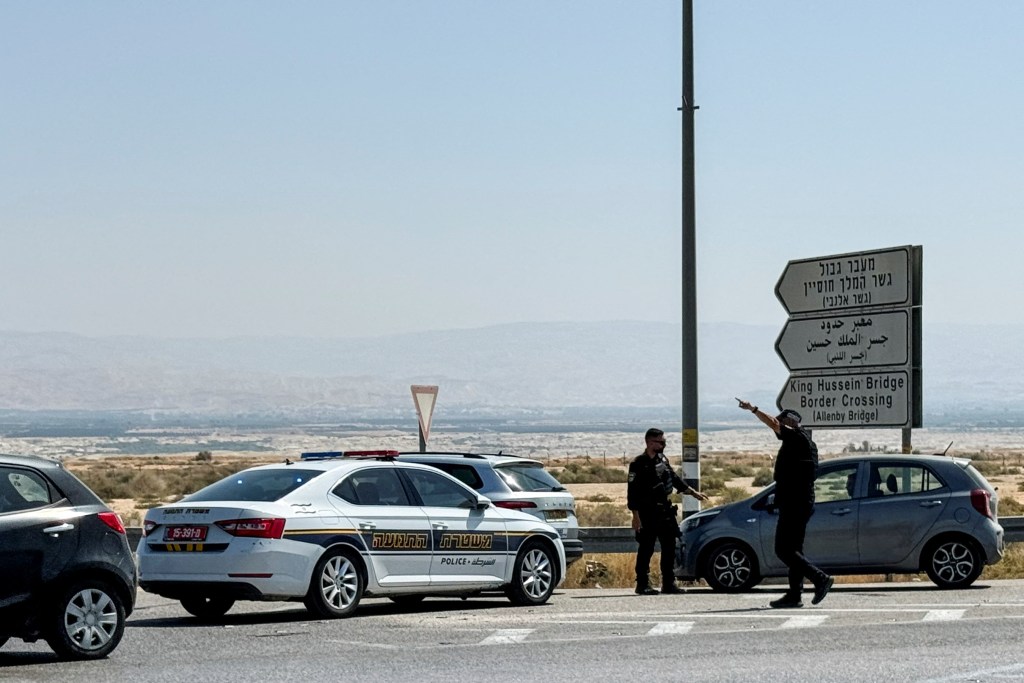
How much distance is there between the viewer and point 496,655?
12383 mm

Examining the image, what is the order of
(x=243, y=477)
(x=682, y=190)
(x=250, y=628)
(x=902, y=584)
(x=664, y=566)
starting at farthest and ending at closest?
1. (x=682, y=190)
2. (x=902, y=584)
3. (x=664, y=566)
4. (x=243, y=477)
5. (x=250, y=628)

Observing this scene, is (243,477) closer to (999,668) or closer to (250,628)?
(250,628)

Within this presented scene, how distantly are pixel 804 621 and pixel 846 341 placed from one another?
343 inches

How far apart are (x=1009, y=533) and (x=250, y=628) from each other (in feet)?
34.3

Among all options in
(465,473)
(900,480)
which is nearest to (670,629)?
(465,473)

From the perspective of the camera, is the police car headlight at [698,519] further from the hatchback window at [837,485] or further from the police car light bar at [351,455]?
the police car light bar at [351,455]

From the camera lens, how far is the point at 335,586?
15.3 m

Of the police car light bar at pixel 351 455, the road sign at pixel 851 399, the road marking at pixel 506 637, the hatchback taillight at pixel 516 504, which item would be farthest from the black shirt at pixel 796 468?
the road sign at pixel 851 399

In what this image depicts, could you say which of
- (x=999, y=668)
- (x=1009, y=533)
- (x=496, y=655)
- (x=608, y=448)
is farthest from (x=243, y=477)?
(x=608, y=448)

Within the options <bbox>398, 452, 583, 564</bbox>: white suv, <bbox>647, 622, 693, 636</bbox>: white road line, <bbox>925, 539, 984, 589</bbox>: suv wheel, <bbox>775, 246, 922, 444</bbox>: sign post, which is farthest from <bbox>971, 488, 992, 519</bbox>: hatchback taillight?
<bbox>647, 622, 693, 636</bbox>: white road line

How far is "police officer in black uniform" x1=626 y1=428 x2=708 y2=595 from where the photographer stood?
18703mm

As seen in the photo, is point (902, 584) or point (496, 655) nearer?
point (496, 655)

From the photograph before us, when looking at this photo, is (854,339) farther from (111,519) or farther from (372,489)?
(111,519)

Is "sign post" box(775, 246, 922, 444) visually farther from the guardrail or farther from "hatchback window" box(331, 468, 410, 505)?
"hatchback window" box(331, 468, 410, 505)
